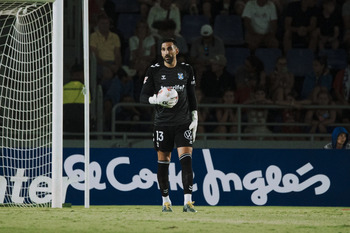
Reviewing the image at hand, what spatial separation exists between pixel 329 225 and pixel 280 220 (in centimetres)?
64

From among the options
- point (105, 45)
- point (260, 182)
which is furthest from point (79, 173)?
point (105, 45)

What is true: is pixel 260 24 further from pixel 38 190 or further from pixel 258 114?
pixel 38 190

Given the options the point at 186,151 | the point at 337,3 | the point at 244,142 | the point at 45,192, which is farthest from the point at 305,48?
the point at 186,151

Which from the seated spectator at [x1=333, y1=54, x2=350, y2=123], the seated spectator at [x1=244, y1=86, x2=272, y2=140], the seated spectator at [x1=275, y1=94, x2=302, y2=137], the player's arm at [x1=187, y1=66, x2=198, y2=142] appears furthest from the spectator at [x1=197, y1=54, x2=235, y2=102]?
the player's arm at [x1=187, y1=66, x2=198, y2=142]

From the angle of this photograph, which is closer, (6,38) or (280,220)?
(280,220)

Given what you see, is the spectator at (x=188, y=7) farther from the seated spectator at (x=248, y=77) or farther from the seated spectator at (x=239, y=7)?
the seated spectator at (x=248, y=77)

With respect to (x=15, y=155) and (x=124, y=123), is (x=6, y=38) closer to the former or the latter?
(x=15, y=155)

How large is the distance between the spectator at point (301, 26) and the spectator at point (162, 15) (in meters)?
2.44

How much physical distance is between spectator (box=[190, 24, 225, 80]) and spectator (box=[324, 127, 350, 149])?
128 inches

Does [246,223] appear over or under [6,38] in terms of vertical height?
under

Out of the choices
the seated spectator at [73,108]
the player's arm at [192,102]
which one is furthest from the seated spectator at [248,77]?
the player's arm at [192,102]

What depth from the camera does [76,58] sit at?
14.2 meters

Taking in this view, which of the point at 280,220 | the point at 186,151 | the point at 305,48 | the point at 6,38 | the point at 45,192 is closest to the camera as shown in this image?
the point at 280,220

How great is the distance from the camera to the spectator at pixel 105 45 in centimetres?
1533
